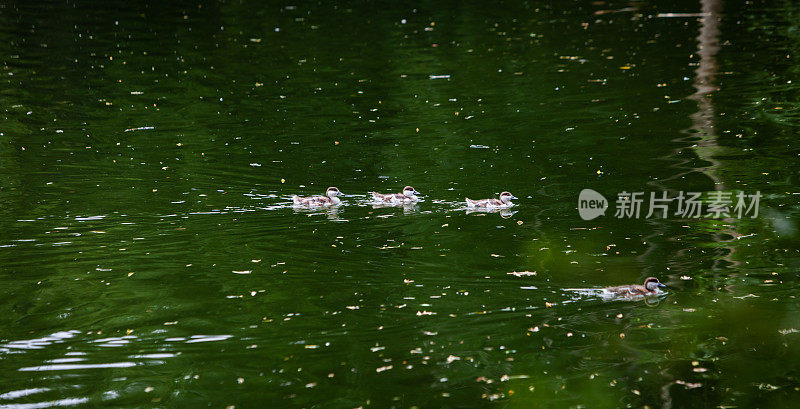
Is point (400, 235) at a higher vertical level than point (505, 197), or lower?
lower

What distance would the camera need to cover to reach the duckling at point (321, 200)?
473 inches

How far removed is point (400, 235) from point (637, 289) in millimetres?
3262

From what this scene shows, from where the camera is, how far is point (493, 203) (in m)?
11.8

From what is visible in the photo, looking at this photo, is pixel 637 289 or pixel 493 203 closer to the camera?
pixel 637 289

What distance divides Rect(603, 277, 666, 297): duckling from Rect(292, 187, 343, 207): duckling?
14.6ft

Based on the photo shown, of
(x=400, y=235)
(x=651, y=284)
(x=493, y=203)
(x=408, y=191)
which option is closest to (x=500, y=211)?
(x=493, y=203)

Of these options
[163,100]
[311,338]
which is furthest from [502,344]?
[163,100]

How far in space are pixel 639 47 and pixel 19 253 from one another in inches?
708

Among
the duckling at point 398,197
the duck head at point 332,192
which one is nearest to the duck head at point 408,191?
the duckling at point 398,197

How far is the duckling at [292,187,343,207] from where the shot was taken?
12.0m

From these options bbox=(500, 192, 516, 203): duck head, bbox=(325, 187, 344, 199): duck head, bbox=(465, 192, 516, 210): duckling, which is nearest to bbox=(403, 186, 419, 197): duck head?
bbox=(465, 192, 516, 210): duckling

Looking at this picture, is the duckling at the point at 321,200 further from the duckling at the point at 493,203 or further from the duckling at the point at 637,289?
the duckling at the point at 637,289

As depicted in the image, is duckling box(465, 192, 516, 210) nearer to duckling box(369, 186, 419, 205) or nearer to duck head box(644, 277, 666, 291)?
duckling box(369, 186, 419, 205)

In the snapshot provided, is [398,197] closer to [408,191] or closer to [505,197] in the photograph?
[408,191]
